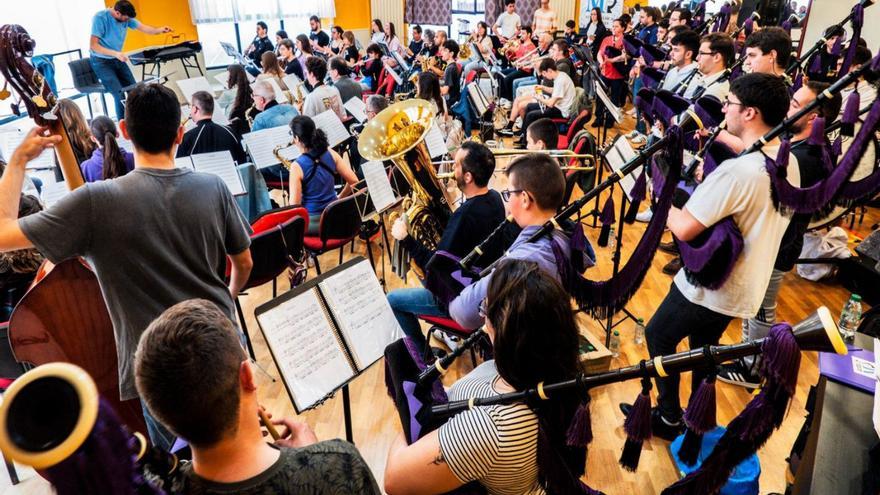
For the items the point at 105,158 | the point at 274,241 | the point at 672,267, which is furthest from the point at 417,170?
the point at 672,267

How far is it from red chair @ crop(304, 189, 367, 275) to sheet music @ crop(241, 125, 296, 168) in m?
0.90

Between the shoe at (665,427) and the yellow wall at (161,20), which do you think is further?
the yellow wall at (161,20)

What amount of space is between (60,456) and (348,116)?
6.14 metres

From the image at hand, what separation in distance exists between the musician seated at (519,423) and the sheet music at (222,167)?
2.96 m

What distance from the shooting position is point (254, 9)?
13359 mm

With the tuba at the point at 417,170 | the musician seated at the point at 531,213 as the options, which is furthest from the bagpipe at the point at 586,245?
the tuba at the point at 417,170

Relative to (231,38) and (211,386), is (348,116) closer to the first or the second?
(211,386)

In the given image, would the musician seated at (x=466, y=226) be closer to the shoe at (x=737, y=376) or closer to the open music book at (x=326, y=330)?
the open music book at (x=326, y=330)

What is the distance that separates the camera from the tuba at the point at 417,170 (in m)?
3.08

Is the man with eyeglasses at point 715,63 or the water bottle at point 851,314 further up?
the man with eyeglasses at point 715,63

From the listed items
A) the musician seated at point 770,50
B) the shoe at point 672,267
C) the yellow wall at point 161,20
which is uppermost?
the yellow wall at point 161,20

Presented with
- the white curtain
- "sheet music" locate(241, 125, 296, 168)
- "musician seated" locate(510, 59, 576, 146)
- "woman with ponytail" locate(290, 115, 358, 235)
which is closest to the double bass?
"woman with ponytail" locate(290, 115, 358, 235)

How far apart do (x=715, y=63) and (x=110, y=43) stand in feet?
26.0

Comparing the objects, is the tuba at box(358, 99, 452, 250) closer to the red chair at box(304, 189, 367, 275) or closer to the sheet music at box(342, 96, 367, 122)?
the red chair at box(304, 189, 367, 275)
